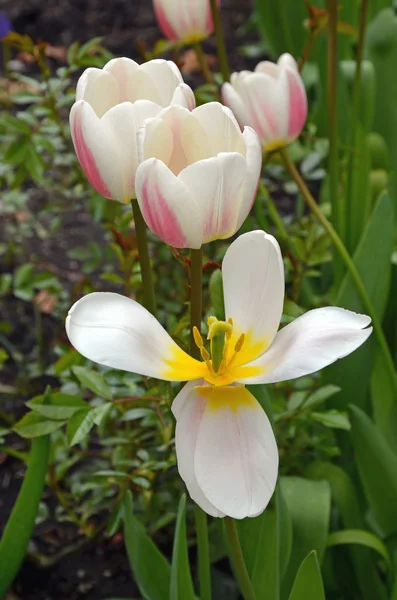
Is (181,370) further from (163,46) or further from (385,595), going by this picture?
(163,46)

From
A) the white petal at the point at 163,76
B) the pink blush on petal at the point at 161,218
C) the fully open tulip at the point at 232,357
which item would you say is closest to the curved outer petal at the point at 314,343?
the fully open tulip at the point at 232,357

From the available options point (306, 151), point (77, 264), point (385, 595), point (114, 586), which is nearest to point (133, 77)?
point (385, 595)

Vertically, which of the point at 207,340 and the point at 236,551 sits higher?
the point at 207,340

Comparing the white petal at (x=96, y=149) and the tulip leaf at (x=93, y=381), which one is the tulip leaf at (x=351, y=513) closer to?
the tulip leaf at (x=93, y=381)

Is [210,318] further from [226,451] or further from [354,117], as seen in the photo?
[354,117]

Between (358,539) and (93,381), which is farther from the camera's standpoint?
(358,539)

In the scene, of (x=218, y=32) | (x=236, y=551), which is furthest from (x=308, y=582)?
(x=218, y=32)

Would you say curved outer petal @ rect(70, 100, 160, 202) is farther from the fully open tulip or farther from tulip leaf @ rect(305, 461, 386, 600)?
tulip leaf @ rect(305, 461, 386, 600)
